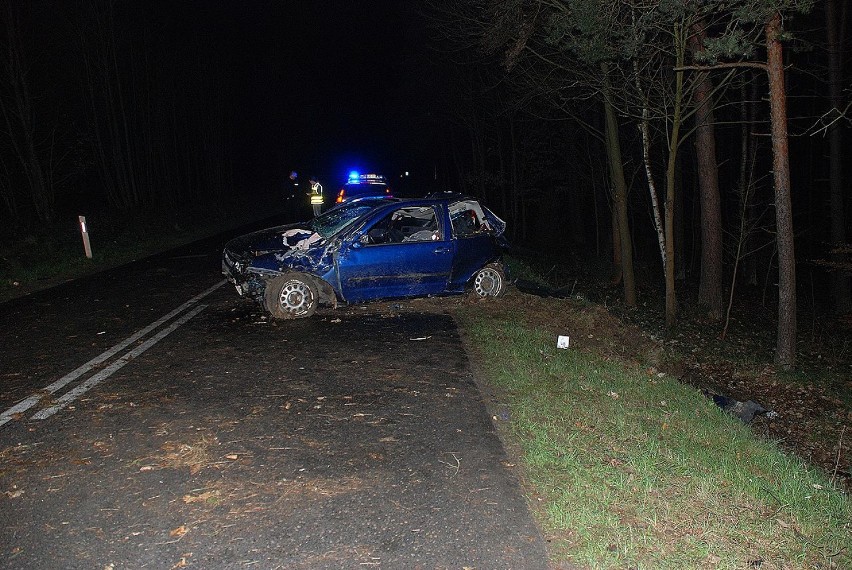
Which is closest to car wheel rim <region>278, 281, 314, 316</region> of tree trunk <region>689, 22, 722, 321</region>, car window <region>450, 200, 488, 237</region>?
car window <region>450, 200, 488, 237</region>

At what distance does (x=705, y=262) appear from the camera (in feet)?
44.9

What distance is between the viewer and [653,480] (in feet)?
13.4

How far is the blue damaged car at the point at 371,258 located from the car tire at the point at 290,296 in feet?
0.05

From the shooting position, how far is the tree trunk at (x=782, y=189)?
8570mm

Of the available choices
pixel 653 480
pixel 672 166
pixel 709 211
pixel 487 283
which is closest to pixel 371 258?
pixel 487 283

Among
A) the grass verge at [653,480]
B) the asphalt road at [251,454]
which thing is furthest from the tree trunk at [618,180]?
the grass verge at [653,480]

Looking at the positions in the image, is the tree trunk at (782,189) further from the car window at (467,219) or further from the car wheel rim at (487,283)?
the car window at (467,219)

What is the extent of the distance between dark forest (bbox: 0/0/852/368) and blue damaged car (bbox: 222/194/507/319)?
3.40 meters

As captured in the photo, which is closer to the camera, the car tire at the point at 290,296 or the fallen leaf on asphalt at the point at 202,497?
the fallen leaf on asphalt at the point at 202,497

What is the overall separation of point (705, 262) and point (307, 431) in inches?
456

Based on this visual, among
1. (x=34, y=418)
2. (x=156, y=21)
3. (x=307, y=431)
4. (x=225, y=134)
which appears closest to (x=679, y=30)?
(x=307, y=431)

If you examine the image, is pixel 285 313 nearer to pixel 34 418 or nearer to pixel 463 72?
pixel 34 418

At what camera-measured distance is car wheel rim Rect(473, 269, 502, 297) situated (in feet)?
33.9

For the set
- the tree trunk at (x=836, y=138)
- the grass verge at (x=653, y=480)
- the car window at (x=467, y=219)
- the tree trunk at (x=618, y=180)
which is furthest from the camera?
the tree trunk at (x=836, y=138)
